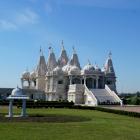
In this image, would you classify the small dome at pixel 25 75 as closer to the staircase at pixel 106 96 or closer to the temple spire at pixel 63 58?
the temple spire at pixel 63 58

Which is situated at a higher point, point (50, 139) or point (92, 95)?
point (92, 95)

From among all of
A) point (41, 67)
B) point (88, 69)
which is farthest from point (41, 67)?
point (88, 69)

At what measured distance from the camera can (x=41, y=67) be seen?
105625 millimetres

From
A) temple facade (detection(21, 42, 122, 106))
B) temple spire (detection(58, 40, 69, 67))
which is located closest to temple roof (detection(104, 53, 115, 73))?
temple facade (detection(21, 42, 122, 106))

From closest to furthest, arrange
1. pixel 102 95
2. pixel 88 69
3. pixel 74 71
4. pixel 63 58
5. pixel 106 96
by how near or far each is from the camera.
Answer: pixel 106 96
pixel 102 95
pixel 88 69
pixel 74 71
pixel 63 58

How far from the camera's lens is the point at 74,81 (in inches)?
3834

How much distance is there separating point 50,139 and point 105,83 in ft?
243

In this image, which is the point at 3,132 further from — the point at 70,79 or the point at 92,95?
the point at 70,79

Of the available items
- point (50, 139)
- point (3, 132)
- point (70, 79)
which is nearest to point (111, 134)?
point (50, 139)

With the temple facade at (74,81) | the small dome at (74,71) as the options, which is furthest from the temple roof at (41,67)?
the small dome at (74,71)

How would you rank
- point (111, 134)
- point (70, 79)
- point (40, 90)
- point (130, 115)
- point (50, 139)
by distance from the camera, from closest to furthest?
point (50, 139)
point (111, 134)
point (130, 115)
point (70, 79)
point (40, 90)

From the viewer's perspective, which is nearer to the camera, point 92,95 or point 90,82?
point 92,95

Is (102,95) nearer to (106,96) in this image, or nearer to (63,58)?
(106,96)

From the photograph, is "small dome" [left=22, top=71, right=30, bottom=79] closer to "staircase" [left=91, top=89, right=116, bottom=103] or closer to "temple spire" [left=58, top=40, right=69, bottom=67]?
"temple spire" [left=58, top=40, right=69, bottom=67]
